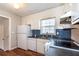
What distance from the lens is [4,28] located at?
4.62 feet

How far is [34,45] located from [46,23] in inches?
20.3

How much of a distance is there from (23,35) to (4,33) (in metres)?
0.36

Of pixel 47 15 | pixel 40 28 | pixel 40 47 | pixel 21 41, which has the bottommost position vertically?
pixel 40 47

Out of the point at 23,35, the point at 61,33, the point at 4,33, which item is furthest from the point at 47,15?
the point at 4,33

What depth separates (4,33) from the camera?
145cm

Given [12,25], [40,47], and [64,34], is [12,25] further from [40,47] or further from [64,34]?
[64,34]

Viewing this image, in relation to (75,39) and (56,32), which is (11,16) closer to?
(56,32)

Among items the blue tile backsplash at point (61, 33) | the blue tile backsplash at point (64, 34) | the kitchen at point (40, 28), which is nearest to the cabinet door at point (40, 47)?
the kitchen at point (40, 28)

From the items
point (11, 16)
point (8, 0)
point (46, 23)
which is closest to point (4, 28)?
point (11, 16)

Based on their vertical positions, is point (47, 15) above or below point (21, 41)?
above

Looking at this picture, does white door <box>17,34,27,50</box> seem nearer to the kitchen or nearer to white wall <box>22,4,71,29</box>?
the kitchen

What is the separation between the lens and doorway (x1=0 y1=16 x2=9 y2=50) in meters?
1.40

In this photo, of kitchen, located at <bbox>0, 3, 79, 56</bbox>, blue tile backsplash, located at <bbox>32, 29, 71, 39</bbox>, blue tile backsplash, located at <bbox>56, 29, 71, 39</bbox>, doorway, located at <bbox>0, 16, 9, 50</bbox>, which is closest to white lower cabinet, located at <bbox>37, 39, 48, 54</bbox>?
kitchen, located at <bbox>0, 3, 79, 56</bbox>

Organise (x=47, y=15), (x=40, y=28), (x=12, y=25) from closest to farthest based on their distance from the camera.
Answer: (x=12, y=25), (x=47, y=15), (x=40, y=28)
